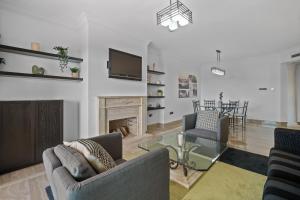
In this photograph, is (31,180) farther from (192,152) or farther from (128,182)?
(192,152)

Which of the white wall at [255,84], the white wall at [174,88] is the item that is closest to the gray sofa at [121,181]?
the white wall at [174,88]

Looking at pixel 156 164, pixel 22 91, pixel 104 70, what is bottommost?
pixel 156 164

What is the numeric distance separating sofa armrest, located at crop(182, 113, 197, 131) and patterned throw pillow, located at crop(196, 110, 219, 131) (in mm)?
100

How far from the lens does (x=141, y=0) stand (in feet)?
8.23

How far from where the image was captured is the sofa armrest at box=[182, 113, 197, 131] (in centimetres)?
330

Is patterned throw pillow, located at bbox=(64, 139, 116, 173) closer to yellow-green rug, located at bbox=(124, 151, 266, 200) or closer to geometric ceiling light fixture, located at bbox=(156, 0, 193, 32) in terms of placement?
yellow-green rug, located at bbox=(124, 151, 266, 200)

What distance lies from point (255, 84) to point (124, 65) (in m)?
5.39

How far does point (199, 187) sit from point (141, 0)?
2854mm

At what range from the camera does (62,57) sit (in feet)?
10.1

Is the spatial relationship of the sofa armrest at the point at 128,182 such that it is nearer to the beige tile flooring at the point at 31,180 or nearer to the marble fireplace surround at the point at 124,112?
the beige tile flooring at the point at 31,180

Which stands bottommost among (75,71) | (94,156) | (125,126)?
(125,126)

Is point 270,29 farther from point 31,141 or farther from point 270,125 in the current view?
point 31,141

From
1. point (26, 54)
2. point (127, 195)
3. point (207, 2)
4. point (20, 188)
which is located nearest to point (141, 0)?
point (207, 2)

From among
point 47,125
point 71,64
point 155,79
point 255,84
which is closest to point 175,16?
point 71,64
